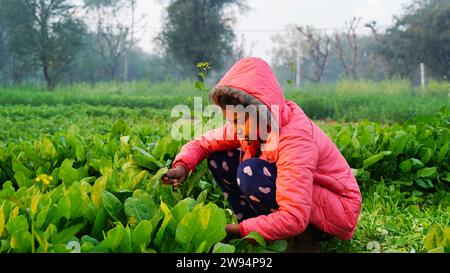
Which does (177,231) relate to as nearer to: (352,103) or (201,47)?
(352,103)

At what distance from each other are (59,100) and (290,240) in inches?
419

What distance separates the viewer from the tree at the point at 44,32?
1432 centimetres

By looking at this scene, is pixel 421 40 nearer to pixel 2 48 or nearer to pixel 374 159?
pixel 2 48

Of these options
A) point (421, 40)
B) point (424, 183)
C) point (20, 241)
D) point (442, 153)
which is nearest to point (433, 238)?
point (20, 241)

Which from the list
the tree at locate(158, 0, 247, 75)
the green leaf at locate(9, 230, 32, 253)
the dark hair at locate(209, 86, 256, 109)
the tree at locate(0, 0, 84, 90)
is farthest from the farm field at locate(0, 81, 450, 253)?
the tree at locate(158, 0, 247, 75)

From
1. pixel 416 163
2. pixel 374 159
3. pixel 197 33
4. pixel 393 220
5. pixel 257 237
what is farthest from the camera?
pixel 197 33

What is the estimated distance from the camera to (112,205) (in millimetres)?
1766

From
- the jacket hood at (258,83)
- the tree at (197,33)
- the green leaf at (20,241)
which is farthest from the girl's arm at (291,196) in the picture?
the tree at (197,33)

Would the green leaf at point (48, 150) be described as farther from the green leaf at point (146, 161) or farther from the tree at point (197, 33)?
the tree at point (197, 33)

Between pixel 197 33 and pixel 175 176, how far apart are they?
50.3 feet

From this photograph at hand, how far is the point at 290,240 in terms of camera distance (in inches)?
84.0

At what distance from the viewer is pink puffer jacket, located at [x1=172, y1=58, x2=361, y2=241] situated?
69.2 inches

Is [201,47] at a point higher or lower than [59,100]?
higher

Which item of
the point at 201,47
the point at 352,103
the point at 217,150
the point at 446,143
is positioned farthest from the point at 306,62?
the point at 217,150
